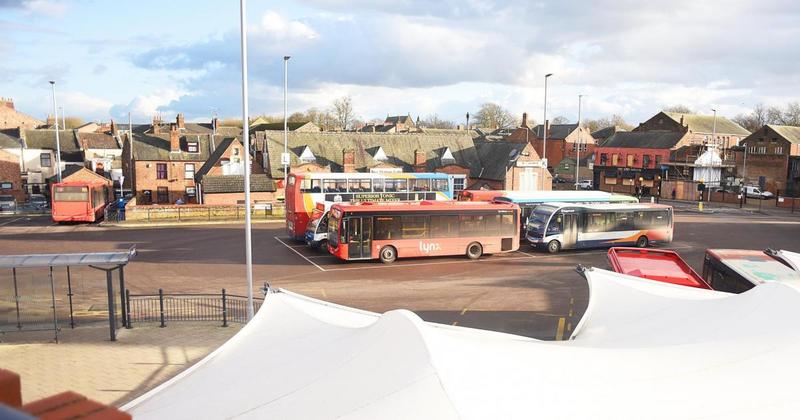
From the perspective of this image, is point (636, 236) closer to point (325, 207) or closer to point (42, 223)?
point (325, 207)

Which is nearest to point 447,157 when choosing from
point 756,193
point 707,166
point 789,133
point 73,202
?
point 707,166

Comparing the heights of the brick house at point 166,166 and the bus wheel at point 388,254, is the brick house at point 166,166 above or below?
above

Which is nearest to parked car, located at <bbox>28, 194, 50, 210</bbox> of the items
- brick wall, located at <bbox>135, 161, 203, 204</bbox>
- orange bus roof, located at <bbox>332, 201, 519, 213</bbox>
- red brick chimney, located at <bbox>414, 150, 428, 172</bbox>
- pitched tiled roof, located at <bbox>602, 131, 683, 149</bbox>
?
brick wall, located at <bbox>135, 161, 203, 204</bbox>

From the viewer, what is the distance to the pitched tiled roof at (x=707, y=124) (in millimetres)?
74725

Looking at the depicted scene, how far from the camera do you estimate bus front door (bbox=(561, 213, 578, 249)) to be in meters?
27.8

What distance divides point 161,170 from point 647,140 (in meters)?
52.4

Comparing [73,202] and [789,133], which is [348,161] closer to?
[73,202]

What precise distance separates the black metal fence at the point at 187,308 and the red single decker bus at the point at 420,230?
6752mm

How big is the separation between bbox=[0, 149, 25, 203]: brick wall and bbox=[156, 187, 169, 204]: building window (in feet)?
39.0

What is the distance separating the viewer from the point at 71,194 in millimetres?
36594

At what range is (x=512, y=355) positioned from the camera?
6.67 metres

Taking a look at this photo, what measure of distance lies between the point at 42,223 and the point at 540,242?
105ft

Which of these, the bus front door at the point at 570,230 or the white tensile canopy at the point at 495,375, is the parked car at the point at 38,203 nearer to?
the bus front door at the point at 570,230

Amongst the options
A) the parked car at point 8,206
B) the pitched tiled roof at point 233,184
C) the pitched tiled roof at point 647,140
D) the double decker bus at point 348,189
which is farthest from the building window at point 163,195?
the pitched tiled roof at point 647,140
